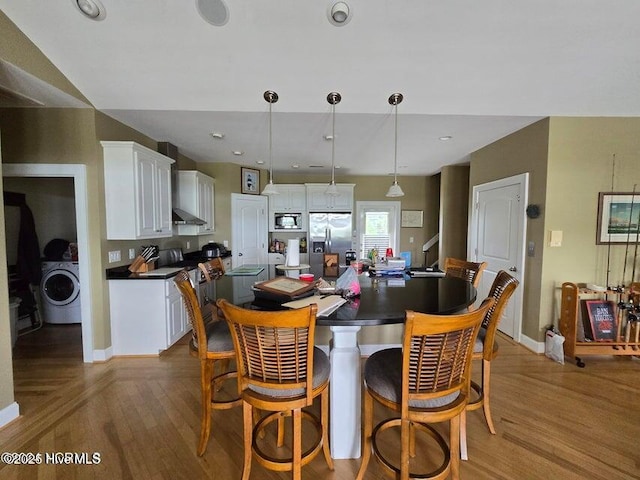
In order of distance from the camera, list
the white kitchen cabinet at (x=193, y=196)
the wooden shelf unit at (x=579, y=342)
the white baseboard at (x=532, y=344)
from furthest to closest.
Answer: the white kitchen cabinet at (x=193, y=196), the white baseboard at (x=532, y=344), the wooden shelf unit at (x=579, y=342)

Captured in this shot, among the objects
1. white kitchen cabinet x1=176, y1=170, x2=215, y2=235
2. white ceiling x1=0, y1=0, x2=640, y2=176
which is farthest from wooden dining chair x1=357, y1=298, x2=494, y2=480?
white kitchen cabinet x1=176, y1=170, x2=215, y2=235

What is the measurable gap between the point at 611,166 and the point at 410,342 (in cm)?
338

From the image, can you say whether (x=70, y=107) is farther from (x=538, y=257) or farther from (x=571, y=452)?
(x=538, y=257)

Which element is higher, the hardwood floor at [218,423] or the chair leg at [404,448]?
the chair leg at [404,448]

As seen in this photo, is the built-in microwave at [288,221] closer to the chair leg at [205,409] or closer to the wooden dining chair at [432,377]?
the chair leg at [205,409]

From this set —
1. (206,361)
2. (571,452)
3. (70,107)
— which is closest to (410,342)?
(206,361)

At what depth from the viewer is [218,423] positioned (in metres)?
1.83

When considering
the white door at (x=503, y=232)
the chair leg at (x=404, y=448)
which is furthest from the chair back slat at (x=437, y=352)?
the white door at (x=503, y=232)

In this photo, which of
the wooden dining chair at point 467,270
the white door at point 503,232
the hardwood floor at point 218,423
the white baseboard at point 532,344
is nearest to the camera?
the hardwood floor at point 218,423

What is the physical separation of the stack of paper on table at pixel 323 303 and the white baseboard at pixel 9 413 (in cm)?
223

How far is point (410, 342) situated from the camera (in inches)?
41.1

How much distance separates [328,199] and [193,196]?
2.46m

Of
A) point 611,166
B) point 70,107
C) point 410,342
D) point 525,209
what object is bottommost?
point 410,342

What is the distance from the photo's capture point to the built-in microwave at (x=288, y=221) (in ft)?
17.6
